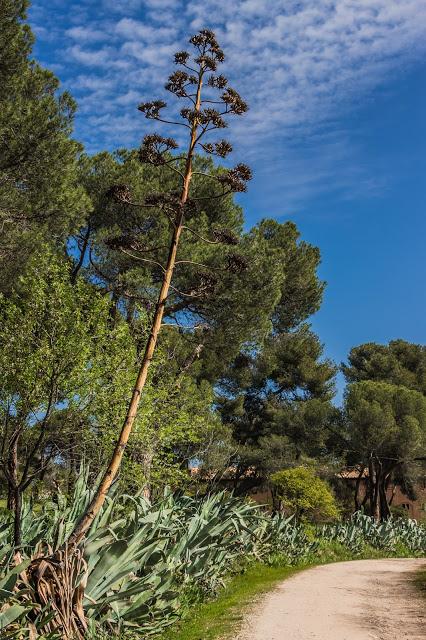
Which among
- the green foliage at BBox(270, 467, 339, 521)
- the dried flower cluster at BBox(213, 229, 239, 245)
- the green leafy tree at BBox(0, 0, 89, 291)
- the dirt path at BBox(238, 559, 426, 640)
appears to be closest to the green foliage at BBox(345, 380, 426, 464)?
the green foliage at BBox(270, 467, 339, 521)

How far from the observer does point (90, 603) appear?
5543 mm

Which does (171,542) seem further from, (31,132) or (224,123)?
(31,132)

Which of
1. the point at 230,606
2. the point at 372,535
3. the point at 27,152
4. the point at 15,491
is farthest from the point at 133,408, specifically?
the point at 372,535

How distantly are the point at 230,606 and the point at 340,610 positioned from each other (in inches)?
60.7

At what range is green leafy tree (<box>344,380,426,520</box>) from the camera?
28.7 metres

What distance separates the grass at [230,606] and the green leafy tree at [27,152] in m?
9.46

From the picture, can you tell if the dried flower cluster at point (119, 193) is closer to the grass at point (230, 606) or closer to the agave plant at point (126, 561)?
the agave plant at point (126, 561)

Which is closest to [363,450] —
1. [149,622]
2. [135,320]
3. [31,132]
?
[135,320]

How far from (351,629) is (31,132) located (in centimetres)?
1289

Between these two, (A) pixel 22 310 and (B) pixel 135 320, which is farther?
(B) pixel 135 320

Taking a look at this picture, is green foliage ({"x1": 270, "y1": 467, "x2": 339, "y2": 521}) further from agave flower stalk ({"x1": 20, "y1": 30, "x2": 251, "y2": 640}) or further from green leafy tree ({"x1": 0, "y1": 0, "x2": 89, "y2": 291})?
agave flower stalk ({"x1": 20, "y1": 30, "x2": 251, "y2": 640})

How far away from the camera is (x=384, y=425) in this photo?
28.7m

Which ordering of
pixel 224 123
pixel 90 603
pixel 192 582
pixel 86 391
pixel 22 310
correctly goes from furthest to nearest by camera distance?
pixel 22 310, pixel 86 391, pixel 192 582, pixel 224 123, pixel 90 603

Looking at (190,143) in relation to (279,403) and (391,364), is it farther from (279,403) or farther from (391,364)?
(391,364)
